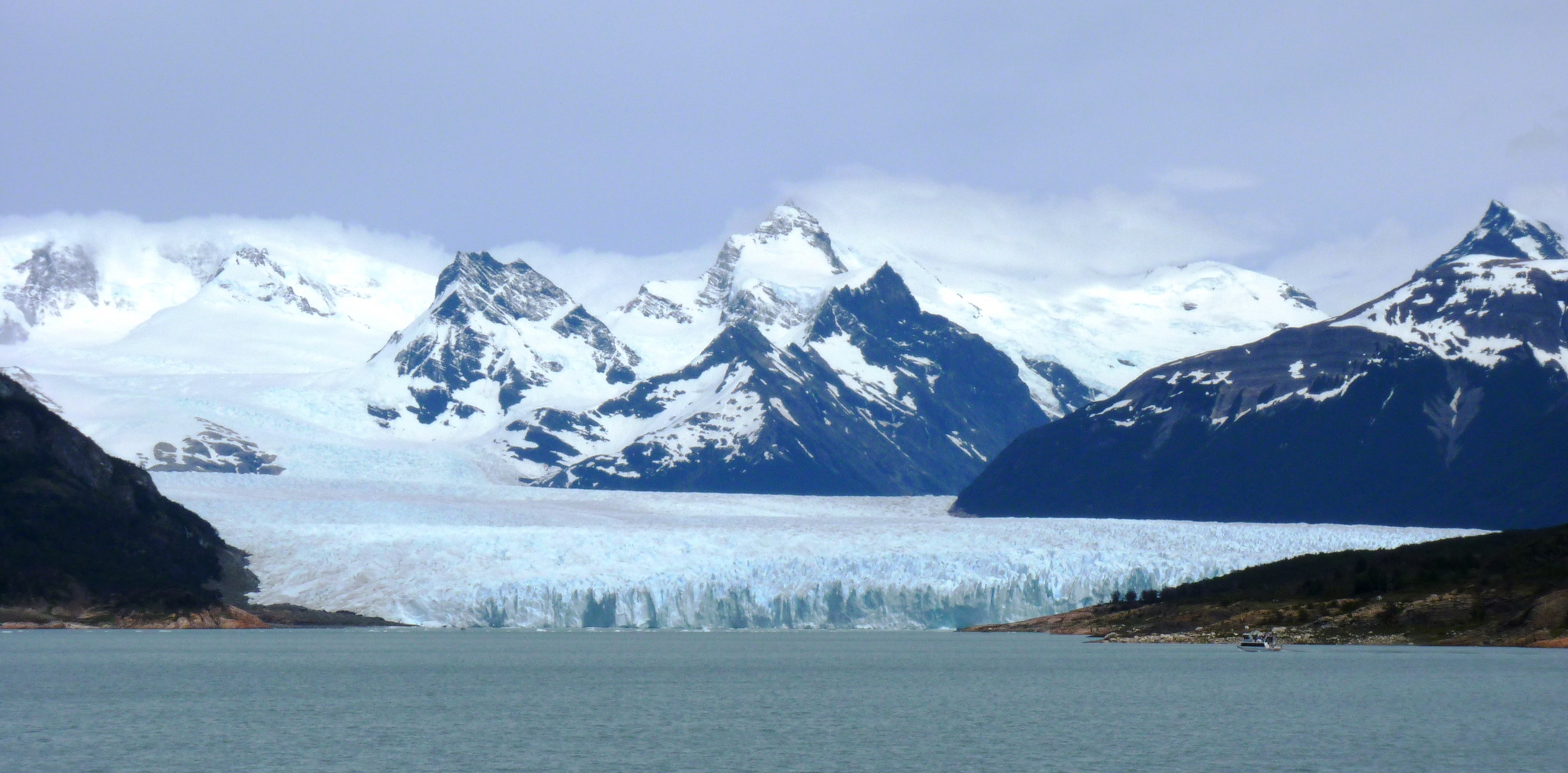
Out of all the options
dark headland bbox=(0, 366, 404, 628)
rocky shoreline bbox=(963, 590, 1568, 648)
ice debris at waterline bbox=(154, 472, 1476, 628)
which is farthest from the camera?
ice debris at waterline bbox=(154, 472, 1476, 628)

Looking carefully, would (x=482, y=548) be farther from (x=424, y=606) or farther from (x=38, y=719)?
(x=38, y=719)

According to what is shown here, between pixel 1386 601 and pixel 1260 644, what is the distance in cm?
1078

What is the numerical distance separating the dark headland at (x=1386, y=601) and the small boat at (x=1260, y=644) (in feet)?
11.6

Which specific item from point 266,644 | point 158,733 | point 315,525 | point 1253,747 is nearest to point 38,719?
point 158,733

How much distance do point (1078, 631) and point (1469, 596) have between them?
89.5ft

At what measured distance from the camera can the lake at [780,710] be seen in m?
43.5

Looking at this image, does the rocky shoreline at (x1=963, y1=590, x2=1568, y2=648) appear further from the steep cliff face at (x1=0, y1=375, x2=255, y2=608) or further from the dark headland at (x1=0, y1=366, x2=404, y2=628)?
the steep cliff face at (x1=0, y1=375, x2=255, y2=608)

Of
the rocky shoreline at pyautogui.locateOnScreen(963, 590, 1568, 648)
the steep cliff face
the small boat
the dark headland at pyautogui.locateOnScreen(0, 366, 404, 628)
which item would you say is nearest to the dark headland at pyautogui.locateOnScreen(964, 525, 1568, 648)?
the rocky shoreline at pyautogui.locateOnScreen(963, 590, 1568, 648)

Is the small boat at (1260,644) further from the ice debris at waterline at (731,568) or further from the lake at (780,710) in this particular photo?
the ice debris at waterline at (731,568)

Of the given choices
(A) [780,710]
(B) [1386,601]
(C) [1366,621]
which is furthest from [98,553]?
(B) [1386,601]

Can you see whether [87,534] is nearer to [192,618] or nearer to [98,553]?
[98,553]

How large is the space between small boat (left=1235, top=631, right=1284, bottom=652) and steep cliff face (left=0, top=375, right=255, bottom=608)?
217 feet

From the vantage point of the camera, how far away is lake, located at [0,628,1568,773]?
1711 inches

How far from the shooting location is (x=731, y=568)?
11738cm
